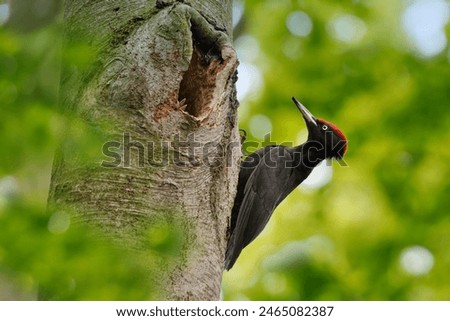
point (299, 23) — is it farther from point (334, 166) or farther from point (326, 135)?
point (334, 166)

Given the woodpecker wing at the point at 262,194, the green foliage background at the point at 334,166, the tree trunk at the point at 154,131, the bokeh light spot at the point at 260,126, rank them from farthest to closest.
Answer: the bokeh light spot at the point at 260,126 → the woodpecker wing at the point at 262,194 → the tree trunk at the point at 154,131 → the green foliage background at the point at 334,166

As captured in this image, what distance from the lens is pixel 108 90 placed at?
2.51m

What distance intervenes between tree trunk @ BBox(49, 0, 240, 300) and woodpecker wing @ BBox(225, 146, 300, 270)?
1.43 meters

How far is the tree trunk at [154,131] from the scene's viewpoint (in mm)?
2307

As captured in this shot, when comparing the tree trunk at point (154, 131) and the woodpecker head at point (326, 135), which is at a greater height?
the tree trunk at point (154, 131)

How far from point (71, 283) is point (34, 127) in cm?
45

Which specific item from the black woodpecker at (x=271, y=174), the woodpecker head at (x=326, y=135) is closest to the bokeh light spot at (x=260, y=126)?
the black woodpecker at (x=271, y=174)

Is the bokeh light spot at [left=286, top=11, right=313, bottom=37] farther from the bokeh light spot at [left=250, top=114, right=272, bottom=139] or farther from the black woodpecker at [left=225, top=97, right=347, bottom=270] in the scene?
the bokeh light spot at [left=250, top=114, right=272, bottom=139]

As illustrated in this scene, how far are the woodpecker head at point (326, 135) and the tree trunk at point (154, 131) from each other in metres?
2.12

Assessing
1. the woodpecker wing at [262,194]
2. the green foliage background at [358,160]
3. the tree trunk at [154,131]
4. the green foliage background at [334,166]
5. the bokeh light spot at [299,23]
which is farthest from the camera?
the bokeh light spot at [299,23]

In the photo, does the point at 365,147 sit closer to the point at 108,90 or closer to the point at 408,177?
the point at 408,177

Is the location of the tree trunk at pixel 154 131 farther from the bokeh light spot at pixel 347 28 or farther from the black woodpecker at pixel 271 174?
the bokeh light spot at pixel 347 28
